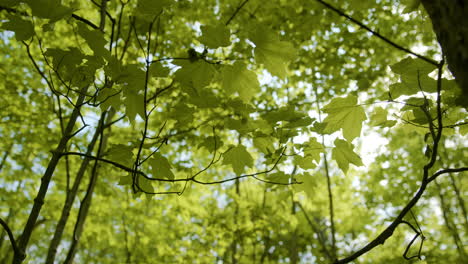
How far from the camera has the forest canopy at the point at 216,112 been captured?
111 cm

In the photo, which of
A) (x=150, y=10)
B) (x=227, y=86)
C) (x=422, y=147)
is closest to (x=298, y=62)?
(x=227, y=86)

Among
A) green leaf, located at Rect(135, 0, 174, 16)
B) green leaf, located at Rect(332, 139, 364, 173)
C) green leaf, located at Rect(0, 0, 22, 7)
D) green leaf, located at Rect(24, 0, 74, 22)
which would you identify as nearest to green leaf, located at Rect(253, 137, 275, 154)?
green leaf, located at Rect(332, 139, 364, 173)

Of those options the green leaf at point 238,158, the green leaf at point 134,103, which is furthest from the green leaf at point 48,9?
the green leaf at point 238,158

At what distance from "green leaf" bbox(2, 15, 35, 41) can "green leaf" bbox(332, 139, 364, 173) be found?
52.5 inches

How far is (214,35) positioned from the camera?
1.04 metres

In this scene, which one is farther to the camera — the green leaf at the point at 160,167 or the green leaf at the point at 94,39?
the green leaf at the point at 160,167

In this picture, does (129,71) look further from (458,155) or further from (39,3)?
(458,155)

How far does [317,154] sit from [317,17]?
6.79 feet

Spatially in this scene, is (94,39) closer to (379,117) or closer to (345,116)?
(345,116)

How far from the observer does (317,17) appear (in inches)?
124

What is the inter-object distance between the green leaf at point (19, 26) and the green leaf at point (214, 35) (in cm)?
65

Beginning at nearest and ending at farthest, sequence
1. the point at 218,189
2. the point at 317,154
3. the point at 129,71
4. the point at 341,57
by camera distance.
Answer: the point at 129,71, the point at 317,154, the point at 341,57, the point at 218,189

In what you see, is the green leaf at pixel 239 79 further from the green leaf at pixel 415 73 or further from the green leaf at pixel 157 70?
the green leaf at pixel 415 73

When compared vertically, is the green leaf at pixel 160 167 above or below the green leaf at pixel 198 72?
below
